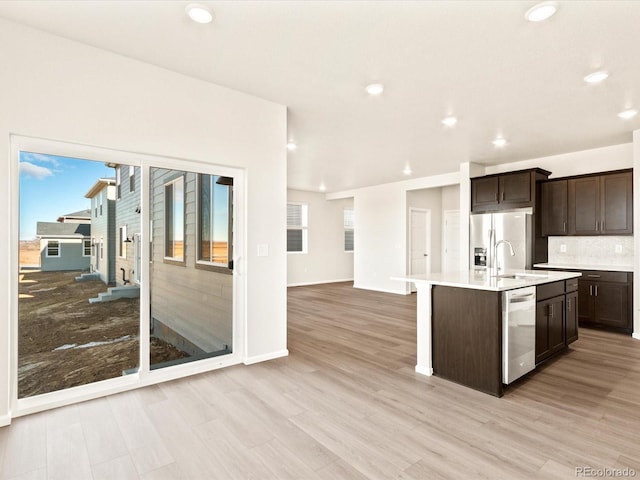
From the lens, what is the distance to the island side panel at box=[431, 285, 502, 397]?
9.28 ft

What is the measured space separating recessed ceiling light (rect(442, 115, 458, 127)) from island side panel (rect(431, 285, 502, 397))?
2162 mm

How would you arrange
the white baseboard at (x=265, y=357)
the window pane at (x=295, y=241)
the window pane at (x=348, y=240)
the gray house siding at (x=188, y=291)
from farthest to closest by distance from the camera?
the window pane at (x=348, y=240) < the window pane at (x=295, y=241) < the white baseboard at (x=265, y=357) < the gray house siding at (x=188, y=291)

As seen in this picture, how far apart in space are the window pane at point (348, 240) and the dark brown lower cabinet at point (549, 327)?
282 inches

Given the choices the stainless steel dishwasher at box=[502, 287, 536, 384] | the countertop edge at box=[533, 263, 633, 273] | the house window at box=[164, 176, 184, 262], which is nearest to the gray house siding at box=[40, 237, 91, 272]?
the house window at box=[164, 176, 184, 262]

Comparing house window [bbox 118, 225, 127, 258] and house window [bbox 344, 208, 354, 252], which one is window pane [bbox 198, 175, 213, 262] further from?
house window [bbox 344, 208, 354, 252]

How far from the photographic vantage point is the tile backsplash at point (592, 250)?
17.3ft

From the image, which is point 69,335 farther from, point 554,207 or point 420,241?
point 420,241

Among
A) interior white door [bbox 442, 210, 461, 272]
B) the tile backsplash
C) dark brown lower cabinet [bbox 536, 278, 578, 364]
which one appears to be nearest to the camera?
dark brown lower cabinet [bbox 536, 278, 578, 364]

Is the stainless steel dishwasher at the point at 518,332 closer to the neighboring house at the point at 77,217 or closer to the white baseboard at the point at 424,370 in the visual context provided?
the white baseboard at the point at 424,370

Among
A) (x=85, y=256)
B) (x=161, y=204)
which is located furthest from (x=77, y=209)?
(x=161, y=204)

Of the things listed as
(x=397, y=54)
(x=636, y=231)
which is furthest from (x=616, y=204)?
(x=397, y=54)

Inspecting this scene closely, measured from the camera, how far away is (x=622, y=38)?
2.54 meters

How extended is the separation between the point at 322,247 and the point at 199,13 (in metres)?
8.03

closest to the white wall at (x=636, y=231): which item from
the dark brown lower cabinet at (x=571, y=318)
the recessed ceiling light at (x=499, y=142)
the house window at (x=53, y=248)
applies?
the dark brown lower cabinet at (x=571, y=318)
